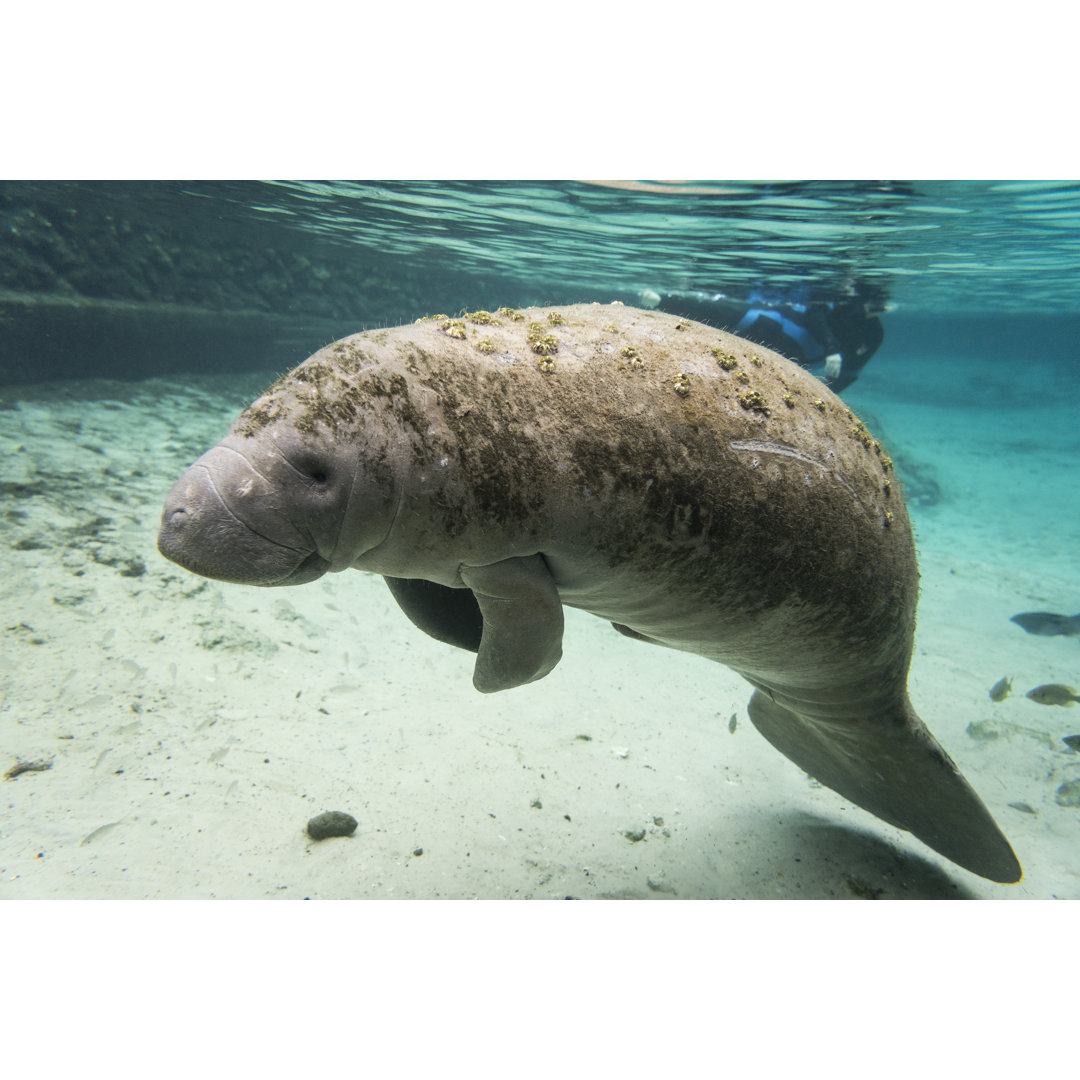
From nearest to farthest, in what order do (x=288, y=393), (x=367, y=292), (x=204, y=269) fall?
(x=288, y=393)
(x=204, y=269)
(x=367, y=292)

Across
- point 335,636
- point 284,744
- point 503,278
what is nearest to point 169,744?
point 284,744

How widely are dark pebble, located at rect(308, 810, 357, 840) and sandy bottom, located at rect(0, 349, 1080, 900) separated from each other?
0.04 metres

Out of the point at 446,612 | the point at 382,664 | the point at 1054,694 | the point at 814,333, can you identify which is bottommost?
the point at 1054,694

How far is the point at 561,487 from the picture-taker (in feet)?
6.31

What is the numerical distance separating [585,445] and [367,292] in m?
20.0

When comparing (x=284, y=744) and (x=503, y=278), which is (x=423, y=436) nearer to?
(x=284, y=744)

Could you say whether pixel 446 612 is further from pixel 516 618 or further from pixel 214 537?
pixel 214 537

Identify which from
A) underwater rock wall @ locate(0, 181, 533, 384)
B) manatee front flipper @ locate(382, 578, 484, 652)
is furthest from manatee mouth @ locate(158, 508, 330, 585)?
underwater rock wall @ locate(0, 181, 533, 384)

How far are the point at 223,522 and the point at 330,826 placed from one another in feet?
6.68

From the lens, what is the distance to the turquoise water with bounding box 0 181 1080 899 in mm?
3168

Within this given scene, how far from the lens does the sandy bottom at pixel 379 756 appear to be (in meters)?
2.97

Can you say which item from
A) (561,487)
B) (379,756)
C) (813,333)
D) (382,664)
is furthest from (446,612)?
(813,333)

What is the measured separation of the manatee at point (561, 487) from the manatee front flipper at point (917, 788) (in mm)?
862

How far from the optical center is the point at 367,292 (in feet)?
64.8
